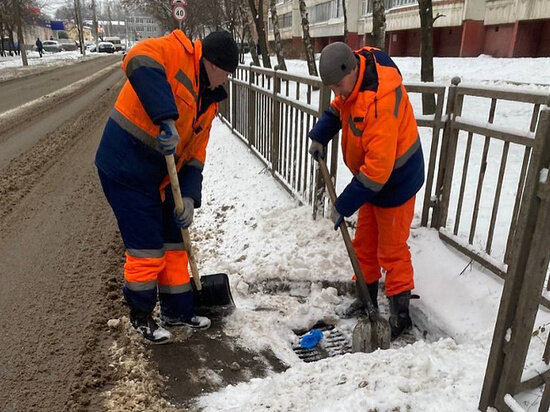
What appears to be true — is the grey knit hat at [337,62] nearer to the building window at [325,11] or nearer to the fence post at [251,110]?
the fence post at [251,110]

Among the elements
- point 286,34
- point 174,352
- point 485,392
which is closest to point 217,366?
point 174,352

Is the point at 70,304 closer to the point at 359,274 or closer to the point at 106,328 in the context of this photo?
the point at 106,328

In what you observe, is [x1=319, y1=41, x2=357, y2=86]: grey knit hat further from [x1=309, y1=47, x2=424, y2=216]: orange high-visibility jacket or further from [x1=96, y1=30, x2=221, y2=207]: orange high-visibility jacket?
[x1=96, y1=30, x2=221, y2=207]: orange high-visibility jacket

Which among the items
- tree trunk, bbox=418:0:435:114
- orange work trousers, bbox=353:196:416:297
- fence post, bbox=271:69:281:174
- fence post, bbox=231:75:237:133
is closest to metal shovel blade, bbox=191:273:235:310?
orange work trousers, bbox=353:196:416:297

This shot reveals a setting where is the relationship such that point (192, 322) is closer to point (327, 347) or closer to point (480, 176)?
point (327, 347)

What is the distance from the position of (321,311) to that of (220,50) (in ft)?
6.67

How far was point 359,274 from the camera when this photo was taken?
10.8ft

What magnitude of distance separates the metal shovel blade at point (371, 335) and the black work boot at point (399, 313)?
0.63 ft

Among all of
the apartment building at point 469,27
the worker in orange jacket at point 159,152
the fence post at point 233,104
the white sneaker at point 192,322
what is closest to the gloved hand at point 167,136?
the worker in orange jacket at point 159,152

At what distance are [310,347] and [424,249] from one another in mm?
1241

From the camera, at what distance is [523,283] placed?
1804mm

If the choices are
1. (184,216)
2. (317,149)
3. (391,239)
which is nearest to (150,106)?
(184,216)

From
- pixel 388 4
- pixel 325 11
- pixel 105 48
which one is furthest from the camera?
pixel 105 48

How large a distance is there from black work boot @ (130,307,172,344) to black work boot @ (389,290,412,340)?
1.53 m
